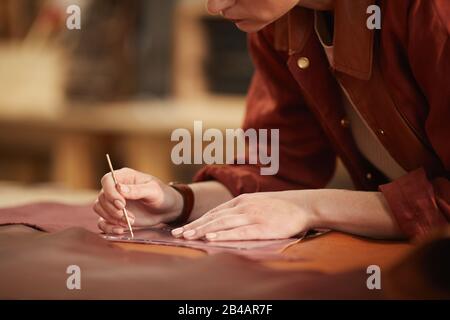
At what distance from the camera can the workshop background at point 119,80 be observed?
3918 millimetres

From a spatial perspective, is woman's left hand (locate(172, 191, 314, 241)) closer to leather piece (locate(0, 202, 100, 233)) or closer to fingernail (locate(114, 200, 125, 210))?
fingernail (locate(114, 200, 125, 210))

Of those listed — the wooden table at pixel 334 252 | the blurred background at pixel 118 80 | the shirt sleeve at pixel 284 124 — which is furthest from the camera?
the blurred background at pixel 118 80

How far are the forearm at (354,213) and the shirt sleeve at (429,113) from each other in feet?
0.10

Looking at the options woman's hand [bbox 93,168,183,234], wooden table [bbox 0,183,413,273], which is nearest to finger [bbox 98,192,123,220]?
woman's hand [bbox 93,168,183,234]

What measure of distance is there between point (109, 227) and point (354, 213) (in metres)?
0.36

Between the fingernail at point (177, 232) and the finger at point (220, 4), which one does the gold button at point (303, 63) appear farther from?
the fingernail at point (177, 232)

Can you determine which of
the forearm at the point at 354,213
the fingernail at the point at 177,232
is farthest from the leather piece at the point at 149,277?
the forearm at the point at 354,213

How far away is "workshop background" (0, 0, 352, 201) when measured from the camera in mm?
3918

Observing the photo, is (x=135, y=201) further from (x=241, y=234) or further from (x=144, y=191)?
(x=241, y=234)

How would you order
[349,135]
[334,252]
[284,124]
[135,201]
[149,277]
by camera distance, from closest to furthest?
[149,277]
[334,252]
[135,201]
[349,135]
[284,124]

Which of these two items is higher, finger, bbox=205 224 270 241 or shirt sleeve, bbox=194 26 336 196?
shirt sleeve, bbox=194 26 336 196

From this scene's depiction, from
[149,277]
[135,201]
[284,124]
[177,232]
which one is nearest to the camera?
[149,277]

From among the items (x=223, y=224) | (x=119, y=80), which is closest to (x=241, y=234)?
(x=223, y=224)

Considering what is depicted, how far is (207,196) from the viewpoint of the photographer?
143 cm
